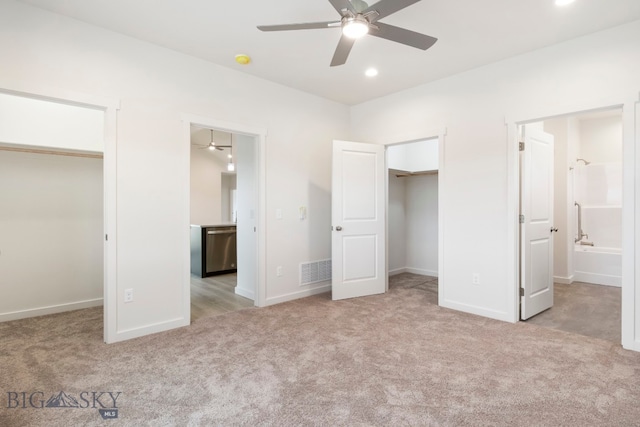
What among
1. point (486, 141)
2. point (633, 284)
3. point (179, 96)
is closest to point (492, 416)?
point (633, 284)

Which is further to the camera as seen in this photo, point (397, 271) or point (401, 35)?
point (397, 271)

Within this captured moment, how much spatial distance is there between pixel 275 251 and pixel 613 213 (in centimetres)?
580

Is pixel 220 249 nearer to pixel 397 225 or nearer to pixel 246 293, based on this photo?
pixel 246 293

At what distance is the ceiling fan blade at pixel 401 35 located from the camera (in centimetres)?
224

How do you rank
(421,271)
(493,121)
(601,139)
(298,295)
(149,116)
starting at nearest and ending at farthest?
(149,116) < (493,121) < (298,295) < (601,139) < (421,271)

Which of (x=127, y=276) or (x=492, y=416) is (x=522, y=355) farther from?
(x=127, y=276)

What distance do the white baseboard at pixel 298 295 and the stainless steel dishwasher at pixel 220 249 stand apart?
214cm

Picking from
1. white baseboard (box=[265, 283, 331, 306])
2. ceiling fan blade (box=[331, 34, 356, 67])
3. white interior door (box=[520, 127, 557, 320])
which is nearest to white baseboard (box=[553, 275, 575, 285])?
white interior door (box=[520, 127, 557, 320])

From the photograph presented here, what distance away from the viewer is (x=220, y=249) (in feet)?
19.1

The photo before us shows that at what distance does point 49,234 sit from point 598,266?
7.48 metres

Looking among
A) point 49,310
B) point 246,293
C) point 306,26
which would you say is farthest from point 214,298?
point 306,26

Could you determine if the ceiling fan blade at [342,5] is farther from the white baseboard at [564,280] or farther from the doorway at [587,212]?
the white baseboard at [564,280]

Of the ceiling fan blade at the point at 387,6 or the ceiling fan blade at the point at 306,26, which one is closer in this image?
the ceiling fan blade at the point at 387,6

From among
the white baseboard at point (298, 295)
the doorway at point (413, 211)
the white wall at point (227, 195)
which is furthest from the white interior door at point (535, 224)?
the white wall at point (227, 195)
